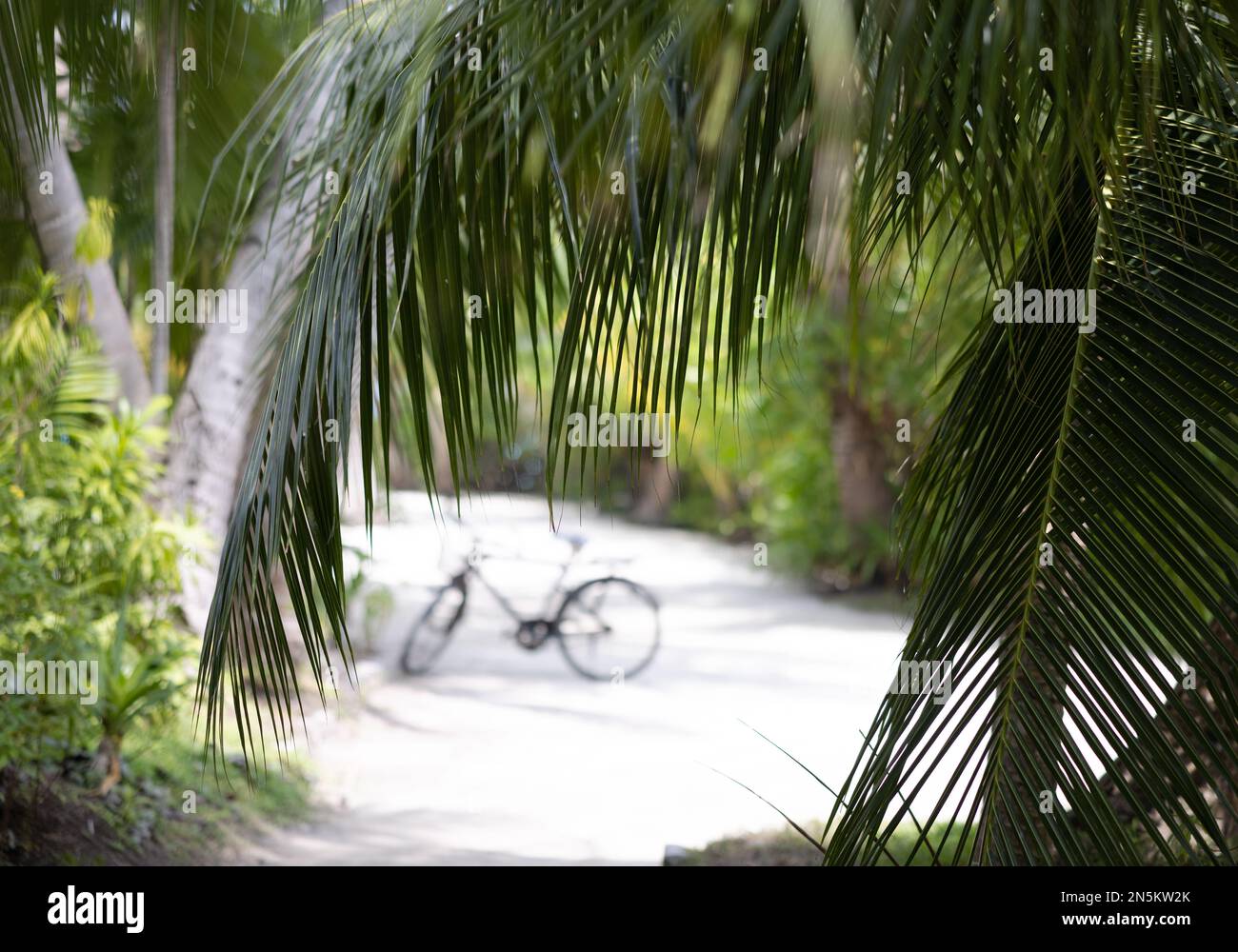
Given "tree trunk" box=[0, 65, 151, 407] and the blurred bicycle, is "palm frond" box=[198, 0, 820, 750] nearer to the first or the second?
"tree trunk" box=[0, 65, 151, 407]

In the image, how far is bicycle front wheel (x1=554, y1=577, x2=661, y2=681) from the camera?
20.3ft

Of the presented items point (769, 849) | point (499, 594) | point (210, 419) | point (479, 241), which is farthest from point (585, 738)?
point (479, 241)

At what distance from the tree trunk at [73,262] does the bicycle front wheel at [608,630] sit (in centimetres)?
256

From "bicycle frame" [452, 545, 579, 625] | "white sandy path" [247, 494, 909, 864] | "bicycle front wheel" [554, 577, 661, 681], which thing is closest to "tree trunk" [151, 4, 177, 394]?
"white sandy path" [247, 494, 909, 864]

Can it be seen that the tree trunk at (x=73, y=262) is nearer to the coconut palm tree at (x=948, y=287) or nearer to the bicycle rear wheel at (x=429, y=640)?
the bicycle rear wheel at (x=429, y=640)

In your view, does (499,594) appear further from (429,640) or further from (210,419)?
(210,419)

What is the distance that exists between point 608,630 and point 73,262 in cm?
331

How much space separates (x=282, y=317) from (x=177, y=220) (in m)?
4.50

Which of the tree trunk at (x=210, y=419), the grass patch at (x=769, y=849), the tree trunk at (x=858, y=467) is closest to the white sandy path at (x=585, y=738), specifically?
the grass patch at (x=769, y=849)

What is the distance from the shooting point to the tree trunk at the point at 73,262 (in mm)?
3977

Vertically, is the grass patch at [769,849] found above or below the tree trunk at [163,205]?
below

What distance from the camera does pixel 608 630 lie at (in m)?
6.09

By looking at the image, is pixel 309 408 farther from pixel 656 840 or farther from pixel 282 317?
pixel 656 840

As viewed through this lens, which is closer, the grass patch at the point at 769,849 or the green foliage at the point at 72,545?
the green foliage at the point at 72,545
